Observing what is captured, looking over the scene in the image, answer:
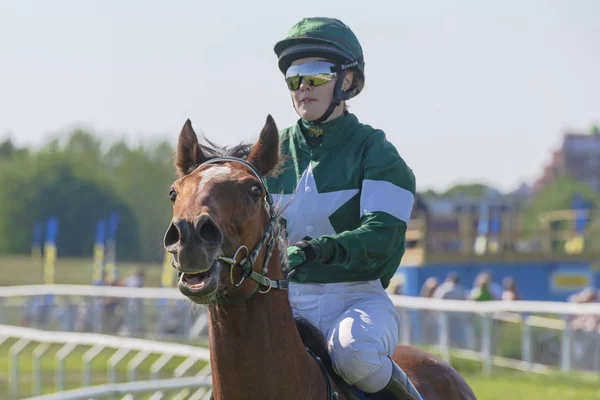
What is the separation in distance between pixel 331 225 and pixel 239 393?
0.91 meters

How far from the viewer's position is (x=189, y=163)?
13.3 ft

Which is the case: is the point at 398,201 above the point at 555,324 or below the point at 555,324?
above

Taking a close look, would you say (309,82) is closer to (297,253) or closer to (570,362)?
(297,253)

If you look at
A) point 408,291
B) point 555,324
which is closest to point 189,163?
point 555,324

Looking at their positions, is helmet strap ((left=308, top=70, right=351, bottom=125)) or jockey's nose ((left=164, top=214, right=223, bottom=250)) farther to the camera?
helmet strap ((left=308, top=70, right=351, bottom=125))

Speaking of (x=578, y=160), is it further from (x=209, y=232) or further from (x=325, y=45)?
(x=209, y=232)

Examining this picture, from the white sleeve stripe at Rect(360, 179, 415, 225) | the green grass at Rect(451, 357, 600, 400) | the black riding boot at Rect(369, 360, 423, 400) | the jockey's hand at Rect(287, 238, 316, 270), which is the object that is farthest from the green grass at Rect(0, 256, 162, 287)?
the jockey's hand at Rect(287, 238, 316, 270)

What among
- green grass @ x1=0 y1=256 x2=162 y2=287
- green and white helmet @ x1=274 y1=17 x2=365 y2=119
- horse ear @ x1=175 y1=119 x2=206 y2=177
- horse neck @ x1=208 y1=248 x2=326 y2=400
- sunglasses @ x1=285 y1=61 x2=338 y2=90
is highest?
green and white helmet @ x1=274 y1=17 x2=365 y2=119

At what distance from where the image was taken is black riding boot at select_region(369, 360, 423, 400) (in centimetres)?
446

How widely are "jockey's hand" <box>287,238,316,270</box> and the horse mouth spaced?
0.56m

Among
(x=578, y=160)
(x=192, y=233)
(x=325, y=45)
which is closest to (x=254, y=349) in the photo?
(x=192, y=233)

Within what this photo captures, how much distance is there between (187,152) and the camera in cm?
405

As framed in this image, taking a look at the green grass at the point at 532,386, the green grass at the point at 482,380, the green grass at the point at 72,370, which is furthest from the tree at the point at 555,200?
the green grass at the point at 532,386

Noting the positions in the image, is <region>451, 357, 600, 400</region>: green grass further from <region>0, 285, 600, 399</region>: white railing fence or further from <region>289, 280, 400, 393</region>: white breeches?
<region>289, 280, 400, 393</region>: white breeches
